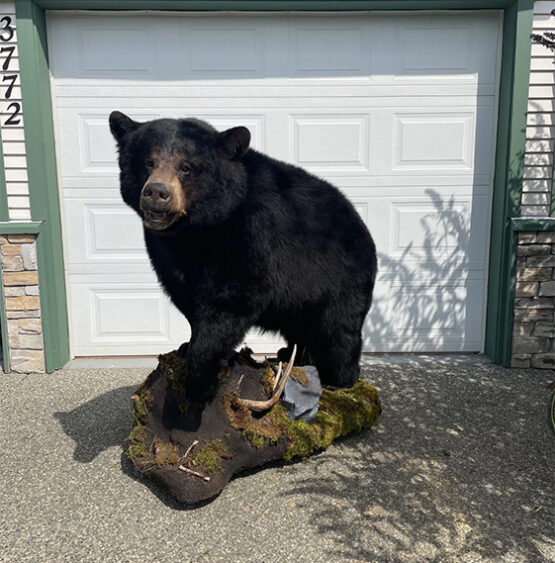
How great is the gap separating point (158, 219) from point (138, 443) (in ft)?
4.12

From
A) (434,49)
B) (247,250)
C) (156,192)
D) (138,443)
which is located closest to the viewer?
(156,192)

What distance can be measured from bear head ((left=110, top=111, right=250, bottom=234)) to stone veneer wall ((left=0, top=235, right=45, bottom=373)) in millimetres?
2425

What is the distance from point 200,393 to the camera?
8.38ft

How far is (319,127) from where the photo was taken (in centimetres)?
461

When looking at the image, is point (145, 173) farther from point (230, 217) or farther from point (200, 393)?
point (200, 393)

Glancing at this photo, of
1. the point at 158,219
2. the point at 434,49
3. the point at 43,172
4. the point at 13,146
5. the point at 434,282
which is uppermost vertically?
the point at 434,49

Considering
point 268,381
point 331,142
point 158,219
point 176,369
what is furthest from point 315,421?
point 331,142

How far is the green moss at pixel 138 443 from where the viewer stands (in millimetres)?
2625

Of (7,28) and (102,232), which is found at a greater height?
(7,28)

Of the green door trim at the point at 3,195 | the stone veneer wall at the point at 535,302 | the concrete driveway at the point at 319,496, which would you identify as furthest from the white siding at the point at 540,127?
the green door trim at the point at 3,195

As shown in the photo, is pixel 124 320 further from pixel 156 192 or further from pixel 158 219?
pixel 156 192

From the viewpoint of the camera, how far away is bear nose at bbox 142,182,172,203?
2006 mm

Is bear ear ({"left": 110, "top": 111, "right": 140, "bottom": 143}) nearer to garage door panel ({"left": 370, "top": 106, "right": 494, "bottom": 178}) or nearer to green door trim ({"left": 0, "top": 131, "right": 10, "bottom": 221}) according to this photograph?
green door trim ({"left": 0, "top": 131, "right": 10, "bottom": 221})

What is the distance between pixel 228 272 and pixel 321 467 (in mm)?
1217
